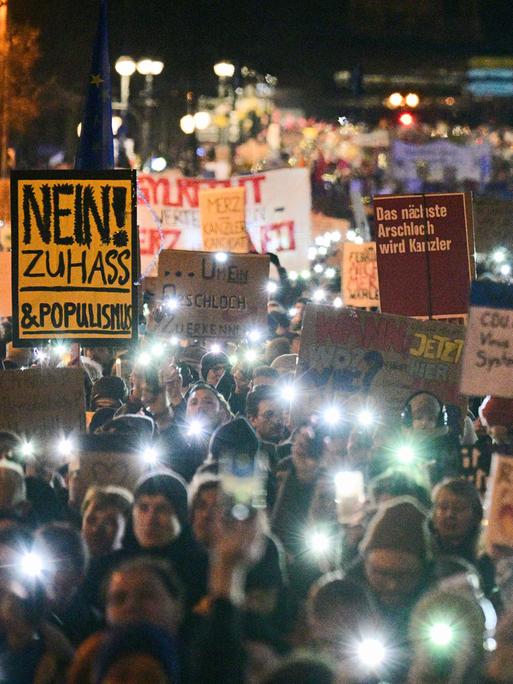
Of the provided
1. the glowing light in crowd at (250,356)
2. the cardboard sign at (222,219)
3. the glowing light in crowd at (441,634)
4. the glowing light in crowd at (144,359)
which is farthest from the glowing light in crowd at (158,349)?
the glowing light in crowd at (441,634)

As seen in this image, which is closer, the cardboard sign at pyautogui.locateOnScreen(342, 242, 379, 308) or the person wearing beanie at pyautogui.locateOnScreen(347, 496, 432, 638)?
the person wearing beanie at pyautogui.locateOnScreen(347, 496, 432, 638)

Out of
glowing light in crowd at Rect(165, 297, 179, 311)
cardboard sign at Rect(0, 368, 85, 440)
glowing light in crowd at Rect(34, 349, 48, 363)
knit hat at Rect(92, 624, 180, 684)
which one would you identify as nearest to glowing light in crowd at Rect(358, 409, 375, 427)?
cardboard sign at Rect(0, 368, 85, 440)

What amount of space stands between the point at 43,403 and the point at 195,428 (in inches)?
33.3

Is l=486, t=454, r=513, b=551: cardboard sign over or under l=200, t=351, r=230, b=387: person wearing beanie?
under

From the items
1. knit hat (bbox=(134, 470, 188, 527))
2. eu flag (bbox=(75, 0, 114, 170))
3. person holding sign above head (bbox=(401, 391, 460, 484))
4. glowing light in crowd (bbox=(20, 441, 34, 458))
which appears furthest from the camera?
eu flag (bbox=(75, 0, 114, 170))

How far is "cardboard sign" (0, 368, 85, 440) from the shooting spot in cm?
776

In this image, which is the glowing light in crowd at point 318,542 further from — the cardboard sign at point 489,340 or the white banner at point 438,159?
the white banner at point 438,159

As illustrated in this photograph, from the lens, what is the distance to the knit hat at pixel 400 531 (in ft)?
16.7

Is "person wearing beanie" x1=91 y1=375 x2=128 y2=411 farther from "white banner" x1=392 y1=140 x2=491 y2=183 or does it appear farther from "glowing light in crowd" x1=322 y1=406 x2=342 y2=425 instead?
"white banner" x1=392 y1=140 x2=491 y2=183

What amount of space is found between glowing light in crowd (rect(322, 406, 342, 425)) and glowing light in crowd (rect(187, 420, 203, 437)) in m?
0.68

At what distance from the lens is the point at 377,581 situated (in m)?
5.01

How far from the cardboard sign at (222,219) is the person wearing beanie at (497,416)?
242 inches

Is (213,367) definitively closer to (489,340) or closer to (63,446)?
(63,446)

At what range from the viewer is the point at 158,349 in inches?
413
